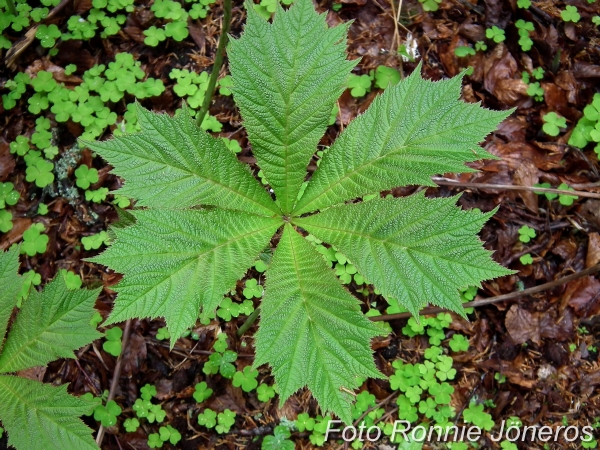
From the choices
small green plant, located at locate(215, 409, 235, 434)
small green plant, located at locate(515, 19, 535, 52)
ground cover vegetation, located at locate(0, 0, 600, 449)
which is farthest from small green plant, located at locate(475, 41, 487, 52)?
small green plant, located at locate(215, 409, 235, 434)

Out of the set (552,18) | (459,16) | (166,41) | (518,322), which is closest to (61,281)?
(166,41)

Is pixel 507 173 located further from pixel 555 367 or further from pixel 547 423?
pixel 547 423

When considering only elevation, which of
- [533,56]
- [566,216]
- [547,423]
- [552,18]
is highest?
[552,18]

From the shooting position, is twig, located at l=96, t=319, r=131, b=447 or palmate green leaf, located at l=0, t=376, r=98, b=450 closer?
palmate green leaf, located at l=0, t=376, r=98, b=450

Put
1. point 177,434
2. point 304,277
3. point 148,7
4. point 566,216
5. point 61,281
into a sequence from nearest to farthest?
point 304,277, point 61,281, point 177,434, point 566,216, point 148,7

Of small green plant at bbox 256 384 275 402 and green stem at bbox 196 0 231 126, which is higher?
green stem at bbox 196 0 231 126

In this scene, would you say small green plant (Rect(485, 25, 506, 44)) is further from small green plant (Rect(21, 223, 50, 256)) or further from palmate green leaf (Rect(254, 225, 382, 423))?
small green plant (Rect(21, 223, 50, 256))

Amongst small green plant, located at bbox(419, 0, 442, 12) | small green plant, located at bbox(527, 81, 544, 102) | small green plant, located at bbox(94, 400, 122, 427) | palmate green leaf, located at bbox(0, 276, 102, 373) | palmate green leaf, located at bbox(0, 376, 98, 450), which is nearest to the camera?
palmate green leaf, located at bbox(0, 376, 98, 450)

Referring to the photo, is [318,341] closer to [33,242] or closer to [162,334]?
[162,334]
